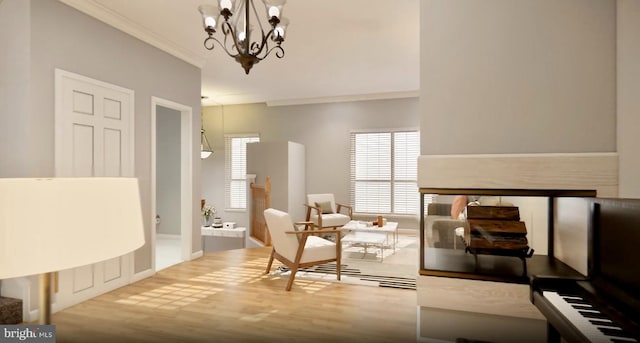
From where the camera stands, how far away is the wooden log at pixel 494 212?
6.97ft

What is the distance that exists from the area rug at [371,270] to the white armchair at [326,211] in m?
0.92

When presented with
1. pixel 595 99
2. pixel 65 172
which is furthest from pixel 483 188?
pixel 65 172

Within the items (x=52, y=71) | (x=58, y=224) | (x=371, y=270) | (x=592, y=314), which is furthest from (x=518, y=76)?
(x=52, y=71)

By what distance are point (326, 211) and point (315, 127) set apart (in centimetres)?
202

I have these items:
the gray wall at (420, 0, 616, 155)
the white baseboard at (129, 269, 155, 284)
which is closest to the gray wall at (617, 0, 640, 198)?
the gray wall at (420, 0, 616, 155)

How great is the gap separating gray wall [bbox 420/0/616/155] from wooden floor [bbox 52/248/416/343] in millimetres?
1584

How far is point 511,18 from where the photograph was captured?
2.11m

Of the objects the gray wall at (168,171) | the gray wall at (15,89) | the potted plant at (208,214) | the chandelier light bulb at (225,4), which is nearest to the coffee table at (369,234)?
the chandelier light bulb at (225,4)

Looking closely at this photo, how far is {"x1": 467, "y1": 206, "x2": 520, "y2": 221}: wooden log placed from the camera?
212cm

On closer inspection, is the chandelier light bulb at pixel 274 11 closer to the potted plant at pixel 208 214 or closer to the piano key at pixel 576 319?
the piano key at pixel 576 319

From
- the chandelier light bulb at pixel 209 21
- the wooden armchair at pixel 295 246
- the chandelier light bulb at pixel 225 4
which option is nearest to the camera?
the chandelier light bulb at pixel 225 4

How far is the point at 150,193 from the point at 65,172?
1.07m

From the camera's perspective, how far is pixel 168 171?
24.8 feet

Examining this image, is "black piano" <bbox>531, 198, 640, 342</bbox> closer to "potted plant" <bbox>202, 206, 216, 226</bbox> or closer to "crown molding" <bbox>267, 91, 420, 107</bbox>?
"crown molding" <bbox>267, 91, 420, 107</bbox>
